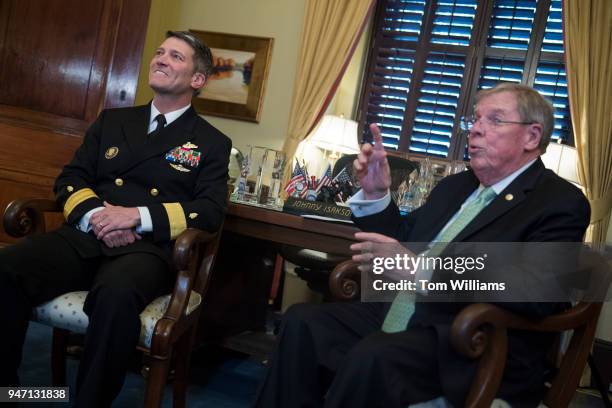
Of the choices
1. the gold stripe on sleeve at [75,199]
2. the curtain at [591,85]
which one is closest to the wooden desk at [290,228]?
the gold stripe on sleeve at [75,199]

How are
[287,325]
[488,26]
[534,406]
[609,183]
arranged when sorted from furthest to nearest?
[488,26] < [609,183] < [287,325] < [534,406]

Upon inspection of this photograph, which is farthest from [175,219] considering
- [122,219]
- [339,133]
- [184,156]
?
[339,133]

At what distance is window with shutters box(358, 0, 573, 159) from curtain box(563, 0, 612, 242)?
12.6 inches

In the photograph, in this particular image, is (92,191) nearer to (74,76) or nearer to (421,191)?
(421,191)

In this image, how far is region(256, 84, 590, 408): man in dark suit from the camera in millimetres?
1456

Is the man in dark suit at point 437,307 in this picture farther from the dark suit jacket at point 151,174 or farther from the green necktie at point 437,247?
the dark suit jacket at point 151,174

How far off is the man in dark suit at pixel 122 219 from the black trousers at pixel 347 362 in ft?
1.45

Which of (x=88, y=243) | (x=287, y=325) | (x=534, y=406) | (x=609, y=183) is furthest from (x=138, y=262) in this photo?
(x=609, y=183)

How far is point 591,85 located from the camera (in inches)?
181

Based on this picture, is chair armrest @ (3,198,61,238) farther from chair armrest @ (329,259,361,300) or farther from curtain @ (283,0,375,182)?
curtain @ (283,0,375,182)

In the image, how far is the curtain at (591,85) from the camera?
14.5 ft

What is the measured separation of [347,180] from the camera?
2.52 metres

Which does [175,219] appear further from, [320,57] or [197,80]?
[320,57]

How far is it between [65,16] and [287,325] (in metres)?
2.68
